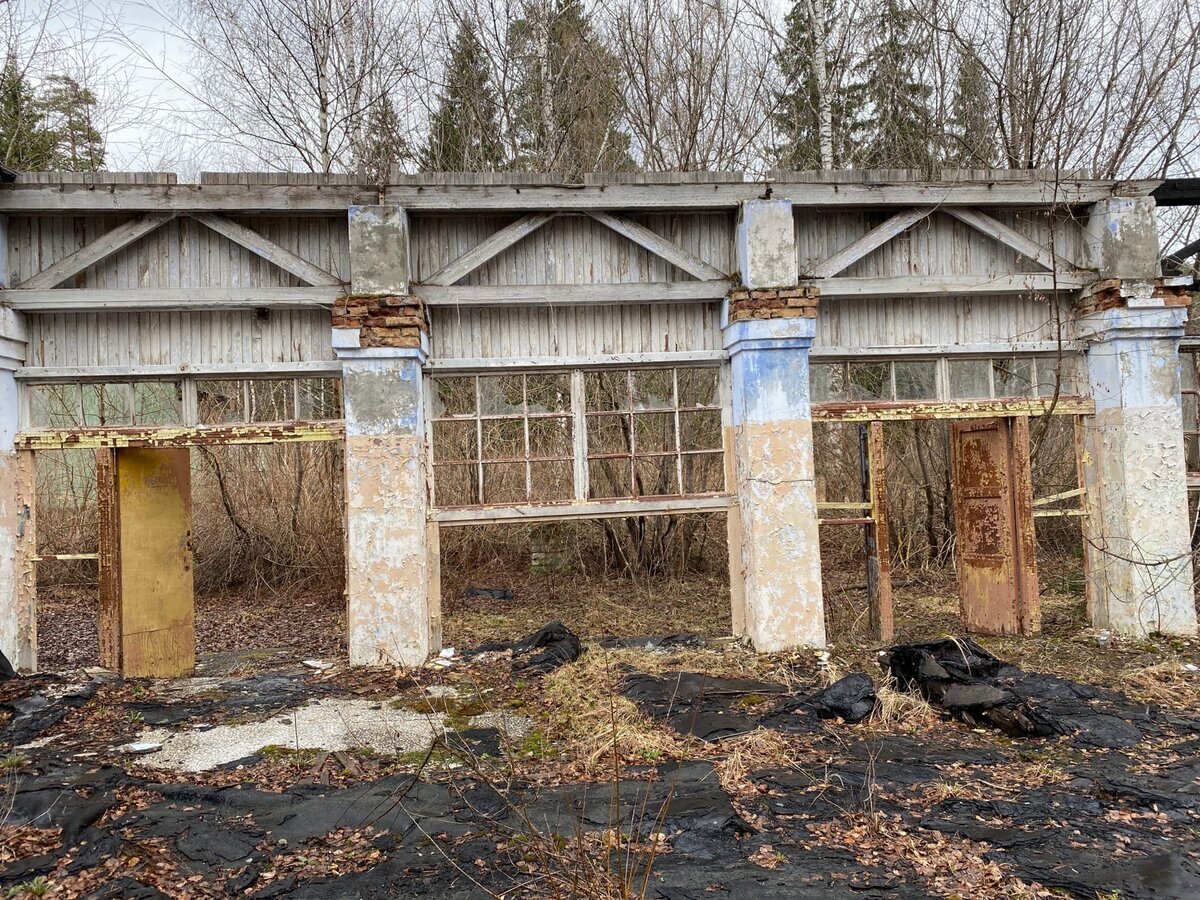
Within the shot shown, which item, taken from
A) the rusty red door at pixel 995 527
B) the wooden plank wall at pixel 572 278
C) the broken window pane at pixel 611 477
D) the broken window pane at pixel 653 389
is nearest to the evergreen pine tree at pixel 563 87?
the broken window pane at pixel 653 389

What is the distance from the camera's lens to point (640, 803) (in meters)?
4.11

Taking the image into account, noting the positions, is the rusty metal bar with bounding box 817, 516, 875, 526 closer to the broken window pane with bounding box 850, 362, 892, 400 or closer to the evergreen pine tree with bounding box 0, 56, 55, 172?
the broken window pane with bounding box 850, 362, 892, 400

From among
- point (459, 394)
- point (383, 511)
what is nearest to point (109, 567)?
point (383, 511)

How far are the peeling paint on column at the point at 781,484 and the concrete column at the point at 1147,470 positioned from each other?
291 cm

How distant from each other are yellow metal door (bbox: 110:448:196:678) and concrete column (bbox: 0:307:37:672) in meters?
0.74

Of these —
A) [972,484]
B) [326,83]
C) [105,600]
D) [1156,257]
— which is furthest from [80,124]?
[1156,257]

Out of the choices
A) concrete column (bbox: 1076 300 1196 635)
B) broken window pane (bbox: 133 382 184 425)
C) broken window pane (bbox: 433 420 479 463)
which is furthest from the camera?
broken window pane (bbox: 433 420 479 463)

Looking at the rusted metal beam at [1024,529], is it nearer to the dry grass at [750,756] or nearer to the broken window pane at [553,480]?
the dry grass at [750,756]

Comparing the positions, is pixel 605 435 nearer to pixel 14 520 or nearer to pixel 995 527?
pixel 995 527

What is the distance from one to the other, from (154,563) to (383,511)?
2.54 m

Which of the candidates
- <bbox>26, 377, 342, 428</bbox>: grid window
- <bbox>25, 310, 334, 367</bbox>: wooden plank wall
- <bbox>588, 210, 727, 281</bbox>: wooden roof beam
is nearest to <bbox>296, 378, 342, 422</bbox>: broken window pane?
<bbox>26, 377, 342, 428</bbox>: grid window

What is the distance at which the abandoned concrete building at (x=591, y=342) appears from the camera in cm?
661

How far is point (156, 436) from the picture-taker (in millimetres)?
6660

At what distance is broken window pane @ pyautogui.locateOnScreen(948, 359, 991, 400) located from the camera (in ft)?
24.4
